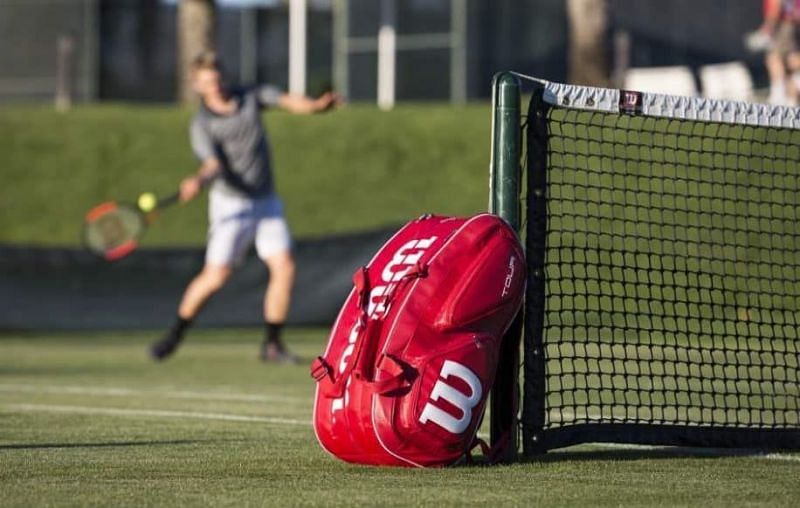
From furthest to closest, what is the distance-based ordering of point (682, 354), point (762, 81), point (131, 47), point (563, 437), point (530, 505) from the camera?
point (131, 47), point (762, 81), point (682, 354), point (563, 437), point (530, 505)

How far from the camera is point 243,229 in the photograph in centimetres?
1087

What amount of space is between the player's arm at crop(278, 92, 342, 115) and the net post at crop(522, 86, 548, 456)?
429cm

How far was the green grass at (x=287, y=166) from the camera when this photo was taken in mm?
17281

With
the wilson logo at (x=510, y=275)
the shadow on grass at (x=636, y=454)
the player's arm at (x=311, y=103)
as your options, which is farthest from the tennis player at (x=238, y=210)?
the wilson logo at (x=510, y=275)

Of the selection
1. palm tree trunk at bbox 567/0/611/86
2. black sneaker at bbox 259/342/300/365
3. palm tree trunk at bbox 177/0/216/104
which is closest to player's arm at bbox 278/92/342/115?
black sneaker at bbox 259/342/300/365

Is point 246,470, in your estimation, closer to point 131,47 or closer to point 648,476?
point 648,476

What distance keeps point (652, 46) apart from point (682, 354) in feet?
44.1

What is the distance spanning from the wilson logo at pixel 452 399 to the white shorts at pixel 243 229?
596 centimetres

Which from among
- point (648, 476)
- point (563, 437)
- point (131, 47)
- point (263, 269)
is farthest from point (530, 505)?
point (131, 47)

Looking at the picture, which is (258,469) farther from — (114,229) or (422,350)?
(114,229)

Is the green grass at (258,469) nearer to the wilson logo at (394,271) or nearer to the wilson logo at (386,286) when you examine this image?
the wilson logo at (386,286)

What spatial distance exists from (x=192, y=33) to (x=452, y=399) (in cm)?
1688

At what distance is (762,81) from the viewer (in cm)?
2234

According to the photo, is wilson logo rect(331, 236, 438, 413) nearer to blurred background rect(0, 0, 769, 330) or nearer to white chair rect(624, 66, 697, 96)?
blurred background rect(0, 0, 769, 330)
